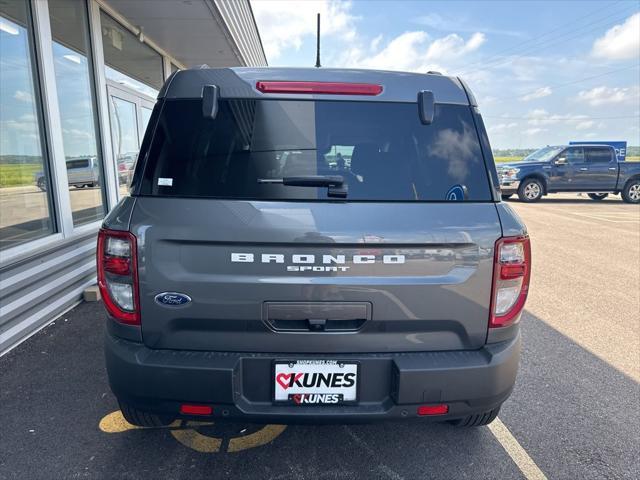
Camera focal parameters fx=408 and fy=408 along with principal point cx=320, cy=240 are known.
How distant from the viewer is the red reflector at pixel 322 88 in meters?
1.88

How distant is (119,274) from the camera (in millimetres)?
1776

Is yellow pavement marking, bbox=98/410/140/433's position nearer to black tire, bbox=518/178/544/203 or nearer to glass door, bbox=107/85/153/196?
glass door, bbox=107/85/153/196

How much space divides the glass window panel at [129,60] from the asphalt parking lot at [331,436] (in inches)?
178

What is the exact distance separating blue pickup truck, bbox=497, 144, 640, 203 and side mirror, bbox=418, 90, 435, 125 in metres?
14.0

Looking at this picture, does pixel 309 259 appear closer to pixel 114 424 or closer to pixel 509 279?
pixel 509 279

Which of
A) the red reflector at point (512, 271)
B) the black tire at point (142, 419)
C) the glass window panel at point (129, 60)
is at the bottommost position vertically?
the black tire at point (142, 419)

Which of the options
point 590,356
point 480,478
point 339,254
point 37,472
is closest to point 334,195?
point 339,254

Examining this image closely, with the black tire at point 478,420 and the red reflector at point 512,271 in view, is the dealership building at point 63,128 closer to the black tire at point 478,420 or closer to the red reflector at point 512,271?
the red reflector at point 512,271

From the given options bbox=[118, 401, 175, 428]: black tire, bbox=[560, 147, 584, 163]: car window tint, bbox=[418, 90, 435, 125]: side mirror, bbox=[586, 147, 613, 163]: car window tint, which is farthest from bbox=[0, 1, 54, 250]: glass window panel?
bbox=[586, 147, 613, 163]: car window tint

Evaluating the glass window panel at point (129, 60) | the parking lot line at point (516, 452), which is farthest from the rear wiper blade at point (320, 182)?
the glass window panel at point (129, 60)

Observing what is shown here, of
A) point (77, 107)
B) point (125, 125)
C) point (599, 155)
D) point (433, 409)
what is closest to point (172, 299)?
point (433, 409)

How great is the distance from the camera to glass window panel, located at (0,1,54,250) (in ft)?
13.4

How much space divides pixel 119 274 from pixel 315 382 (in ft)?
3.20

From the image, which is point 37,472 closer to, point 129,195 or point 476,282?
point 129,195
